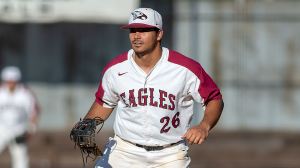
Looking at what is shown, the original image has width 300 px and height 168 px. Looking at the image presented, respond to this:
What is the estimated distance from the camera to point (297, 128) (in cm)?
2328

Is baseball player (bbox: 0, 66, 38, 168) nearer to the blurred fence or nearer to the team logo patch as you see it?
the blurred fence

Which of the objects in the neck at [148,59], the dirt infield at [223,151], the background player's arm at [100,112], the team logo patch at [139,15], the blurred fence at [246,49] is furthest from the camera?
the blurred fence at [246,49]

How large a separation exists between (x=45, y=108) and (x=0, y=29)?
83.9 inches

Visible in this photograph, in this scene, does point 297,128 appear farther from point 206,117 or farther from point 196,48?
point 206,117

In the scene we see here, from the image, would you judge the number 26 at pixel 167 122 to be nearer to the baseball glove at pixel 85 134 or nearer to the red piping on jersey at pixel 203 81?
the red piping on jersey at pixel 203 81

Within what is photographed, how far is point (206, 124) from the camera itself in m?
8.12

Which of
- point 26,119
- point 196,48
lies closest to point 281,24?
point 196,48

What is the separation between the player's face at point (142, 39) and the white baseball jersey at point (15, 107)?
32.2 ft

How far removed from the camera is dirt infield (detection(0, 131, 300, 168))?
20000 mm

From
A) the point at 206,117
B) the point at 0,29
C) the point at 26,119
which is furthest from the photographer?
the point at 0,29

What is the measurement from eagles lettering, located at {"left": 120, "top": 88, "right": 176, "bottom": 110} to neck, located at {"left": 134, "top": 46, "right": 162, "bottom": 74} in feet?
0.64

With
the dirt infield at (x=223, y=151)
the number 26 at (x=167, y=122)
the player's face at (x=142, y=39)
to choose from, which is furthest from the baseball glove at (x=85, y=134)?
the dirt infield at (x=223, y=151)

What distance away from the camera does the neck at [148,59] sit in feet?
27.8

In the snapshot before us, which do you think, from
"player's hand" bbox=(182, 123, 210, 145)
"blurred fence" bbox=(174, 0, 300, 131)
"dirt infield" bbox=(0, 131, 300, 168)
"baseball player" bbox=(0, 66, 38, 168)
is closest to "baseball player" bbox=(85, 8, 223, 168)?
"player's hand" bbox=(182, 123, 210, 145)
